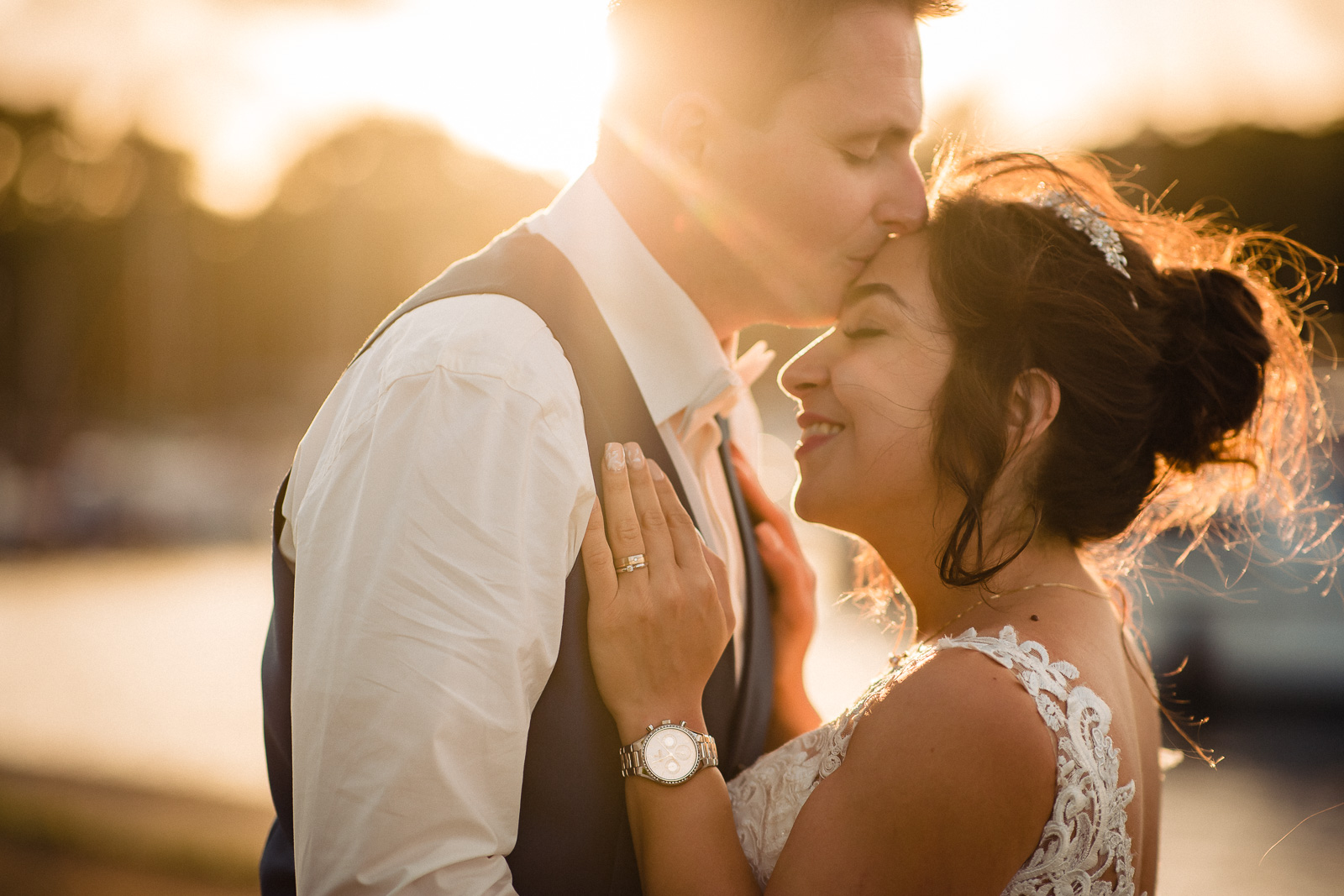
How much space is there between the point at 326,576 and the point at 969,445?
60.3 inches

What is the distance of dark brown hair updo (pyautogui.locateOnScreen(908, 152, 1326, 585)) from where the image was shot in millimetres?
2564

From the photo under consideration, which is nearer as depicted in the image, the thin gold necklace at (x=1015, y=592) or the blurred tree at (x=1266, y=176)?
the thin gold necklace at (x=1015, y=592)

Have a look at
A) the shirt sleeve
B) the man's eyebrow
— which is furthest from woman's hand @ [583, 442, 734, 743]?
the man's eyebrow

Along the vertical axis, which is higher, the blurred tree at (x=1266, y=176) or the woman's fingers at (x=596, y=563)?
the blurred tree at (x=1266, y=176)

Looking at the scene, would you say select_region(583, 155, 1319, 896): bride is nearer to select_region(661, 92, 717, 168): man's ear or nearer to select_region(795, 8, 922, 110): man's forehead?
select_region(795, 8, 922, 110): man's forehead

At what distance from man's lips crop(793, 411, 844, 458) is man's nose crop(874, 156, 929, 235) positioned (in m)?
0.53

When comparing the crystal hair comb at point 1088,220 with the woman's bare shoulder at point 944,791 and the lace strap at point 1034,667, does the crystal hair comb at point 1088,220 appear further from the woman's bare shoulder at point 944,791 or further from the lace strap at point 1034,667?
the woman's bare shoulder at point 944,791

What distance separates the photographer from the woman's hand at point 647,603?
2.01m

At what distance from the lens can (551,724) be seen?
1981 mm

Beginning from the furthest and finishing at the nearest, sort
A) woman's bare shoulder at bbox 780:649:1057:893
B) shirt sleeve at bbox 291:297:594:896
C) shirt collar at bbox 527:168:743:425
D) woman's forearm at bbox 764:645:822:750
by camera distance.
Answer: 1. woman's forearm at bbox 764:645:822:750
2. shirt collar at bbox 527:168:743:425
3. woman's bare shoulder at bbox 780:649:1057:893
4. shirt sleeve at bbox 291:297:594:896

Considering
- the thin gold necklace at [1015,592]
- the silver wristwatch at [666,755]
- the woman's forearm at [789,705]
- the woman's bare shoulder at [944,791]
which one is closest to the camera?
the woman's bare shoulder at [944,791]

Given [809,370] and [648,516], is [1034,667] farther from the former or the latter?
[809,370]

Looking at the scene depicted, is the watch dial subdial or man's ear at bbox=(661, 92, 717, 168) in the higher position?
man's ear at bbox=(661, 92, 717, 168)

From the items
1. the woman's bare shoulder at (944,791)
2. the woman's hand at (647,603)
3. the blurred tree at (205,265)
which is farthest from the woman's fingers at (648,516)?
the blurred tree at (205,265)
